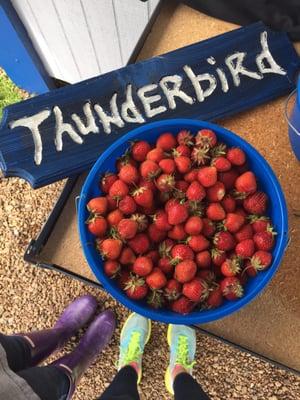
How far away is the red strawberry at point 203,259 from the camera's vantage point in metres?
0.78

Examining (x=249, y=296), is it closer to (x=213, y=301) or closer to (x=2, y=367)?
(x=213, y=301)

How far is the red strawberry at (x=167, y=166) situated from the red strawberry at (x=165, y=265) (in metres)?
0.15

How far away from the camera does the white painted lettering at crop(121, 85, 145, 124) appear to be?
98 cm

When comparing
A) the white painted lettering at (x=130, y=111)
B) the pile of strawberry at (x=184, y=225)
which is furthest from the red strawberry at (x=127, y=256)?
the white painted lettering at (x=130, y=111)

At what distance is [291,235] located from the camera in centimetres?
98

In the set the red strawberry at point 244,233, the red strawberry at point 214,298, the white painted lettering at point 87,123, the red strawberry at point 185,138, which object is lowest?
the red strawberry at point 214,298

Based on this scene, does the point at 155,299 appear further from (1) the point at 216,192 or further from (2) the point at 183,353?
(2) the point at 183,353

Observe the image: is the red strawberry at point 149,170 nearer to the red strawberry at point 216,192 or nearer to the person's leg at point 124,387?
the red strawberry at point 216,192

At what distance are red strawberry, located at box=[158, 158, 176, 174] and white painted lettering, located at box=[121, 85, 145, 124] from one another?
0.67 feet

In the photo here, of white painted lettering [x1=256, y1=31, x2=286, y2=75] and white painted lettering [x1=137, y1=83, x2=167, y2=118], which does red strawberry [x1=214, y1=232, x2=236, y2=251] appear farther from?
white painted lettering [x1=256, y1=31, x2=286, y2=75]

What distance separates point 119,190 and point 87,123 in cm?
24

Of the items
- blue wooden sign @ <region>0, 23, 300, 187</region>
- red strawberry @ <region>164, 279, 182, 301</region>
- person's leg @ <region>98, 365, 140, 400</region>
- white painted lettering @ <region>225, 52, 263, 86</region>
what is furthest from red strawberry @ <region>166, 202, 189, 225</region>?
person's leg @ <region>98, 365, 140, 400</region>

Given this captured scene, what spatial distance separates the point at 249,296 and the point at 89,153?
1.45 ft

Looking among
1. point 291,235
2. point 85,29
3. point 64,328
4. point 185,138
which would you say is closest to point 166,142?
point 185,138
